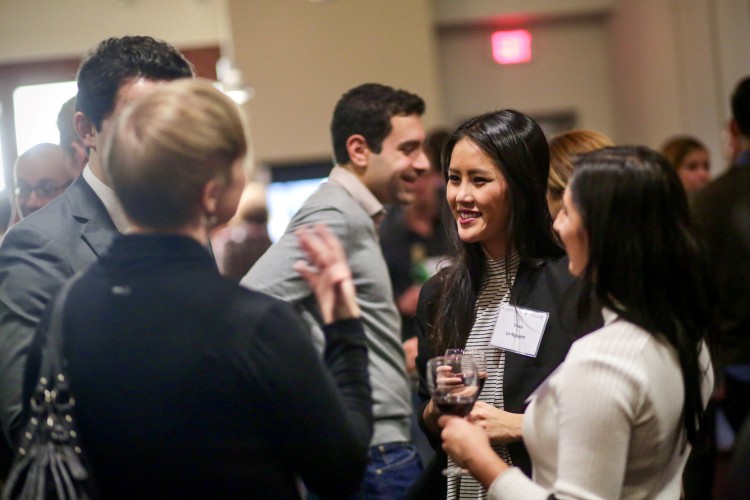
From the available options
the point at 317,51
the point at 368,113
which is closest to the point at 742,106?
the point at 368,113

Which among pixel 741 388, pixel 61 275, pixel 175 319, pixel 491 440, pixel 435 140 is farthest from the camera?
pixel 435 140

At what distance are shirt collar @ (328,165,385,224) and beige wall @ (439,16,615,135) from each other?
558 centimetres

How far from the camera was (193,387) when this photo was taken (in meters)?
1.46

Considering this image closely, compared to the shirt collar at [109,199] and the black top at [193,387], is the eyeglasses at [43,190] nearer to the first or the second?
the shirt collar at [109,199]

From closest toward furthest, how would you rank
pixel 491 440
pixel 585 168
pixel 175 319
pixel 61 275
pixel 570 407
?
1. pixel 175 319
2. pixel 570 407
3. pixel 585 168
4. pixel 61 275
5. pixel 491 440

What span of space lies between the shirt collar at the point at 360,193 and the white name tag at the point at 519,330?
0.89 meters

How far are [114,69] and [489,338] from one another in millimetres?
1049

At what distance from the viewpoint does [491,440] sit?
212cm

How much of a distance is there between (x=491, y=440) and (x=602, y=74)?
710 cm

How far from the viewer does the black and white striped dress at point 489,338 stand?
88.4 inches

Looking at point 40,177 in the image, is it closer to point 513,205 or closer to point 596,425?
point 513,205

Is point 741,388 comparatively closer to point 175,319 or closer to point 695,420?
point 695,420

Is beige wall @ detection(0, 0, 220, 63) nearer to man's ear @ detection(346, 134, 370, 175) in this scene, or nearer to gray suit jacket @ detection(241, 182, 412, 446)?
man's ear @ detection(346, 134, 370, 175)

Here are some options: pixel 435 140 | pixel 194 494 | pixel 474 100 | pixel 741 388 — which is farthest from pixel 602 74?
pixel 194 494
